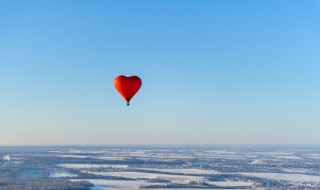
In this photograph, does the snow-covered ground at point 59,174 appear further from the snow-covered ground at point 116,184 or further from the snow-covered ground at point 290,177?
the snow-covered ground at point 290,177

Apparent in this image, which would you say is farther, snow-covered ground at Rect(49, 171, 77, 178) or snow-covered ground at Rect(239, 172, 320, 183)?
snow-covered ground at Rect(49, 171, 77, 178)

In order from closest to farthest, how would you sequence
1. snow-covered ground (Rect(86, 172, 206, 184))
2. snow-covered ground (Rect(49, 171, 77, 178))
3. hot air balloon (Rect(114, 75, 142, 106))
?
hot air balloon (Rect(114, 75, 142, 106)), snow-covered ground (Rect(86, 172, 206, 184)), snow-covered ground (Rect(49, 171, 77, 178))

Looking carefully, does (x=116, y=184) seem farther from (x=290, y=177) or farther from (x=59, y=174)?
(x=290, y=177)

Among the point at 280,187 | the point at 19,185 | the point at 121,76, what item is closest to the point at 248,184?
the point at 280,187

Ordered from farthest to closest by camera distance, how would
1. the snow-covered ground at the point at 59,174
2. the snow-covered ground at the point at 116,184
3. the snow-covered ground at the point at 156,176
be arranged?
the snow-covered ground at the point at 59,174, the snow-covered ground at the point at 156,176, the snow-covered ground at the point at 116,184

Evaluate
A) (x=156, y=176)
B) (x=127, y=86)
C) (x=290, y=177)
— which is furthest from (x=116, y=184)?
(x=127, y=86)

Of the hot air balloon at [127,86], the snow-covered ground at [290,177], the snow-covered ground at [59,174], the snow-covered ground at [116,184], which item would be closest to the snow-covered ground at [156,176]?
the snow-covered ground at [59,174]

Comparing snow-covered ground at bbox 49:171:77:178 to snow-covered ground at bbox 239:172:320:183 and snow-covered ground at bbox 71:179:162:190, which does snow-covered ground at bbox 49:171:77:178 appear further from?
snow-covered ground at bbox 239:172:320:183

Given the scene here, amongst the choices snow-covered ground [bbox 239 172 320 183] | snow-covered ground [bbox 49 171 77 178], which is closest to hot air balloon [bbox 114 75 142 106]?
snow-covered ground [bbox 239 172 320 183]
